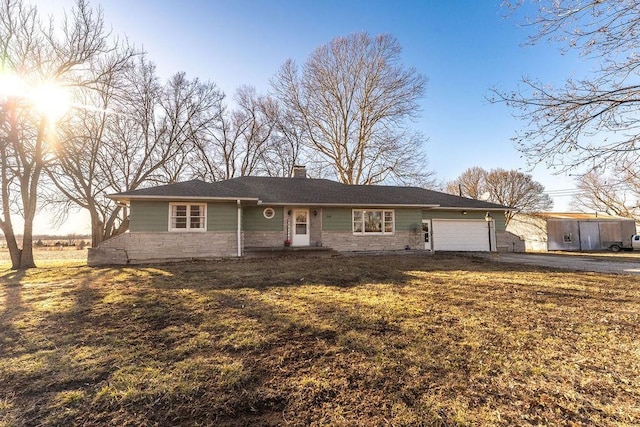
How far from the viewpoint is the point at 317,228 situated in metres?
14.2

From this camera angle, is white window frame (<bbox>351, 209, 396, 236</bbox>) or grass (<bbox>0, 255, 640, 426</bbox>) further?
white window frame (<bbox>351, 209, 396, 236</bbox>)

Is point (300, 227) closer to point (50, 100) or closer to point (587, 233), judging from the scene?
point (50, 100)

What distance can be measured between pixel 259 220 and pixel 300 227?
1.99 metres

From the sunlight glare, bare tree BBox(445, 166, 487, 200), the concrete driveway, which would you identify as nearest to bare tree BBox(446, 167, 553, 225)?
bare tree BBox(445, 166, 487, 200)

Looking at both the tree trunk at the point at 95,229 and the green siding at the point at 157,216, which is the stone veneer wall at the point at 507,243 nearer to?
the green siding at the point at 157,216

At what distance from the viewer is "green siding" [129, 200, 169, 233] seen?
1129 centimetres

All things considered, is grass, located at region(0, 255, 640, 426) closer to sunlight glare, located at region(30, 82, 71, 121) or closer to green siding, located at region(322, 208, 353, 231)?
green siding, located at region(322, 208, 353, 231)

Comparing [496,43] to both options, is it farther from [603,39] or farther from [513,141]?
[513,141]

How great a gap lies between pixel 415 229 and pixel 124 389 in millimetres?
14132

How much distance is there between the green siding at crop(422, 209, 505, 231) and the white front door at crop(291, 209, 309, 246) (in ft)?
21.8

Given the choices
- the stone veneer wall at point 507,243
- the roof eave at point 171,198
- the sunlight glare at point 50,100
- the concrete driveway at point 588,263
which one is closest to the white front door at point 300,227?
the roof eave at point 171,198

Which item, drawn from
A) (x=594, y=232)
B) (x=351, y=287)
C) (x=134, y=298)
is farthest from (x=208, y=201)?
(x=594, y=232)

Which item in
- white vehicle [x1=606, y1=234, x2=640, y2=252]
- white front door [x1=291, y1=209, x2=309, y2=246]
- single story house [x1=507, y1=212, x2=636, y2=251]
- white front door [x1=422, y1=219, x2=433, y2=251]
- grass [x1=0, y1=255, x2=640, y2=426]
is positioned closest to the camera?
grass [x1=0, y1=255, x2=640, y2=426]

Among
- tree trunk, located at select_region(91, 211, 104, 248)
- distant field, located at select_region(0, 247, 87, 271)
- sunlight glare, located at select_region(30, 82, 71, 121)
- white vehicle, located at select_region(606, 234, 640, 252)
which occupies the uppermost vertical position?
sunlight glare, located at select_region(30, 82, 71, 121)
